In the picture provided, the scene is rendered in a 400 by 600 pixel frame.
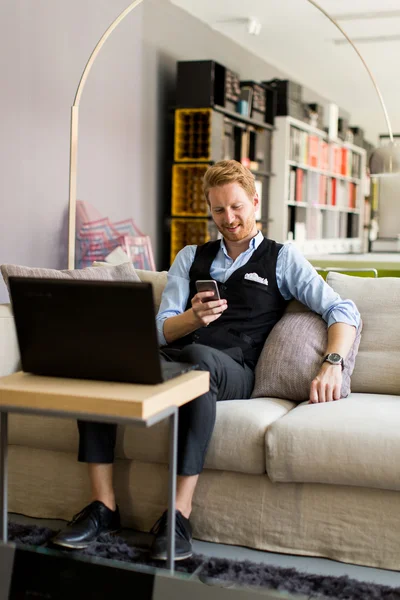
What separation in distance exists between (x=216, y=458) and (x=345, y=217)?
28.0 ft

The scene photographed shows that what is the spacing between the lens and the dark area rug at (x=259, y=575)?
A: 2.02m

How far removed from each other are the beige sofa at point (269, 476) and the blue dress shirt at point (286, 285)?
0.30 m

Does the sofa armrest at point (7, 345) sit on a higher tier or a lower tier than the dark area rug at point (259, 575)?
higher

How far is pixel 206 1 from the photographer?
6.31 meters

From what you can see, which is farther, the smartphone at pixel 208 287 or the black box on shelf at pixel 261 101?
the black box on shelf at pixel 261 101

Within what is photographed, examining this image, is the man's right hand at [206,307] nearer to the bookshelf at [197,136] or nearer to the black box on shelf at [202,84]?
the bookshelf at [197,136]

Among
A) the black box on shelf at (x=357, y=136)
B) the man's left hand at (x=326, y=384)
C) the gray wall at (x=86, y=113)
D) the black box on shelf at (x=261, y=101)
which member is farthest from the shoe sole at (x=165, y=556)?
the black box on shelf at (x=357, y=136)

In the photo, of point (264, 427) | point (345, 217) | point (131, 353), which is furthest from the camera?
point (345, 217)

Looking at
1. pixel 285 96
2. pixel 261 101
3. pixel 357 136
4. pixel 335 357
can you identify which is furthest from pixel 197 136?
pixel 357 136

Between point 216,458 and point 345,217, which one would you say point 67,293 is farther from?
point 345,217

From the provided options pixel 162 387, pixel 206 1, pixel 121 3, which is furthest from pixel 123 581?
pixel 206 1

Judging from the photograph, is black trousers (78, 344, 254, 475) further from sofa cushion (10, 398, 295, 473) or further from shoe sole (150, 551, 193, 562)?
shoe sole (150, 551, 193, 562)

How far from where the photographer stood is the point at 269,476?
229cm

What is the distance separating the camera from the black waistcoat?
270 cm
